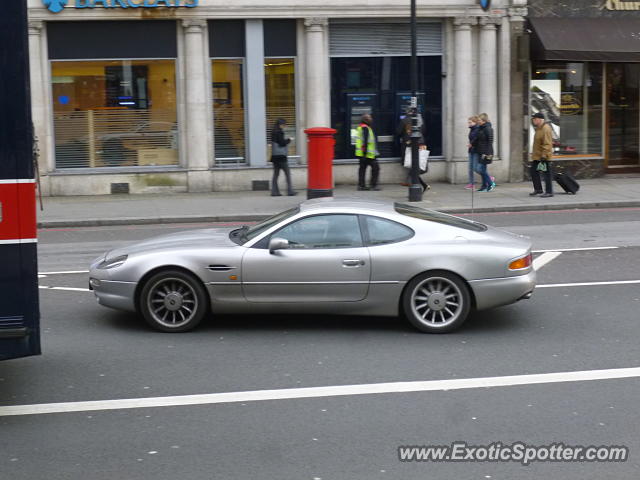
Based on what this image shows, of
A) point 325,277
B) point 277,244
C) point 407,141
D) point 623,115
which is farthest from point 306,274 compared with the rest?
point 623,115

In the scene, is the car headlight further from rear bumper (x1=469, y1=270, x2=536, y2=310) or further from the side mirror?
rear bumper (x1=469, y1=270, x2=536, y2=310)

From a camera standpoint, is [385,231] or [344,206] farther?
[344,206]

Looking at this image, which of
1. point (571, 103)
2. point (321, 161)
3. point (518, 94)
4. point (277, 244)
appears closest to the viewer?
point (277, 244)

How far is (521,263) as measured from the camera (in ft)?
31.8

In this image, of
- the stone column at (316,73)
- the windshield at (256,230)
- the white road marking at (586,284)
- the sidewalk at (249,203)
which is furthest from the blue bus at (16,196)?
the stone column at (316,73)

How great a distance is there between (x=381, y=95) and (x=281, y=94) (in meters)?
2.45

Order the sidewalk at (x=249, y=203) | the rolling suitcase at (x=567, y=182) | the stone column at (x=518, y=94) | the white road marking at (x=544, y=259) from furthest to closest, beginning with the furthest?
the stone column at (x=518, y=94), the rolling suitcase at (x=567, y=182), the sidewalk at (x=249, y=203), the white road marking at (x=544, y=259)

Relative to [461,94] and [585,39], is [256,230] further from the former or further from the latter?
[585,39]

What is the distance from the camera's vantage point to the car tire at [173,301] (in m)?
9.56

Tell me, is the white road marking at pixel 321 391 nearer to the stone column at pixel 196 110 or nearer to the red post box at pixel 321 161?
the red post box at pixel 321 161

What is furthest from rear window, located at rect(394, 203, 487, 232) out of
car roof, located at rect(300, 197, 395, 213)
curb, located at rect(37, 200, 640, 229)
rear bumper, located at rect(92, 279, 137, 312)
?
curb, located at rect(37, 200, 640, 229)

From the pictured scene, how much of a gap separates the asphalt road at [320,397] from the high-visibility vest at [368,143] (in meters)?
11.1

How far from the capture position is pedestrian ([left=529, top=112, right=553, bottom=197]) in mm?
21016

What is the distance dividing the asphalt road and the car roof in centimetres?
117
